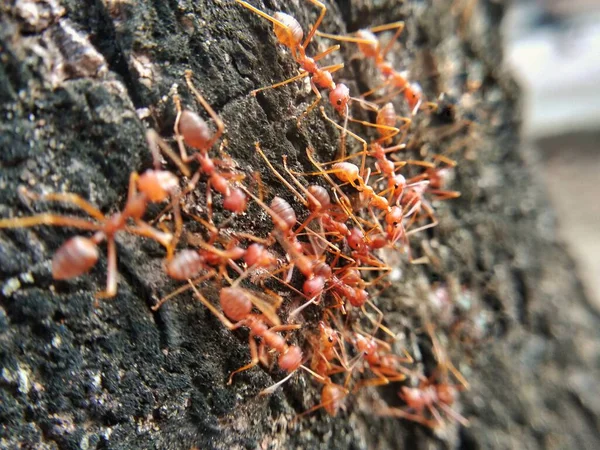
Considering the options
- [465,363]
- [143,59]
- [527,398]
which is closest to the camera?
[143,59]

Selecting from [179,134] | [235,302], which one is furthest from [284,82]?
[235,302]

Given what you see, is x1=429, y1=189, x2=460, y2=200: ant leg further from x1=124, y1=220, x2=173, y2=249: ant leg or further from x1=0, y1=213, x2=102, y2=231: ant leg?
x1=0, y1=213, x2=102, y2=231: ant leg

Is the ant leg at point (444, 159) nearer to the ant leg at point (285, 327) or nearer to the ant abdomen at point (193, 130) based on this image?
the ant leg at point (285, 327)

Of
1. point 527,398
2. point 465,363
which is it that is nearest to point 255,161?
point 465,363

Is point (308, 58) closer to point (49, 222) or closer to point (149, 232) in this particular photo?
point (149, 232)

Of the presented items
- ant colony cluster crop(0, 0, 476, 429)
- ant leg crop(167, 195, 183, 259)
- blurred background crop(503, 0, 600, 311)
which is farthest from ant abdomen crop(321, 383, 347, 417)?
blurred background crop(503, 0, 600, 311)

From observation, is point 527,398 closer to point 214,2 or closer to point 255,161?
point 255,161

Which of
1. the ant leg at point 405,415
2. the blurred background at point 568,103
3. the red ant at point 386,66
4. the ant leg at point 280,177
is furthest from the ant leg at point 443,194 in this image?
the blurred background at point 568,103
